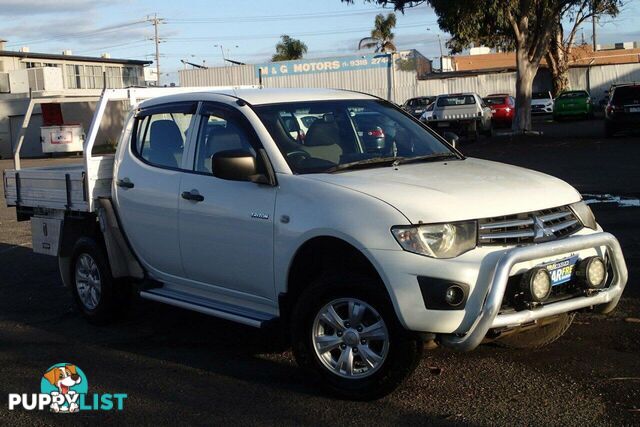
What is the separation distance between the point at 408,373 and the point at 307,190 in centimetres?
131

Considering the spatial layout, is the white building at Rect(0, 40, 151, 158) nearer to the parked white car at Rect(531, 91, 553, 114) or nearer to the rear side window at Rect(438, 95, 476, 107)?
the rear side window at Rect(438, 95, 476, 107)

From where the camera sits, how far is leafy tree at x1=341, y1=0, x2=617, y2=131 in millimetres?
26484

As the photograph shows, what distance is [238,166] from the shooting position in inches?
222

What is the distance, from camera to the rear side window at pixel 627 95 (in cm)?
2541

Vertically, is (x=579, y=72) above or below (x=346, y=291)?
above

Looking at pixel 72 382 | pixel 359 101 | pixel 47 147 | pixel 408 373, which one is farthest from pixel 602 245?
pixel 47 147

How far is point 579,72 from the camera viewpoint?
2160 inches

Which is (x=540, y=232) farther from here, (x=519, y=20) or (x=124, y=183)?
(x=519, y=20)

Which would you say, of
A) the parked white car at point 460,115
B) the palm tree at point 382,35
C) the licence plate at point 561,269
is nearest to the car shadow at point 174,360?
the licence plate at point 561,269

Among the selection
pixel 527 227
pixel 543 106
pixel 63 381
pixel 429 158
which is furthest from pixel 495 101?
pixel 63 381

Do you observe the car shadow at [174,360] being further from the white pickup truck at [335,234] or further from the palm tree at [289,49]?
the palm tree at [289,49]

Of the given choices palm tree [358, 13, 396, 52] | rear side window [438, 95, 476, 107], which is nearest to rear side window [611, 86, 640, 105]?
rear side window [438, 95, 476, 107]

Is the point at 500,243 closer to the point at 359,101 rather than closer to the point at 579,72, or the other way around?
the point at 359,101

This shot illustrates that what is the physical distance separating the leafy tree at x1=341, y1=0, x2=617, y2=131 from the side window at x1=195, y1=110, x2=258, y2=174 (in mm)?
21108
